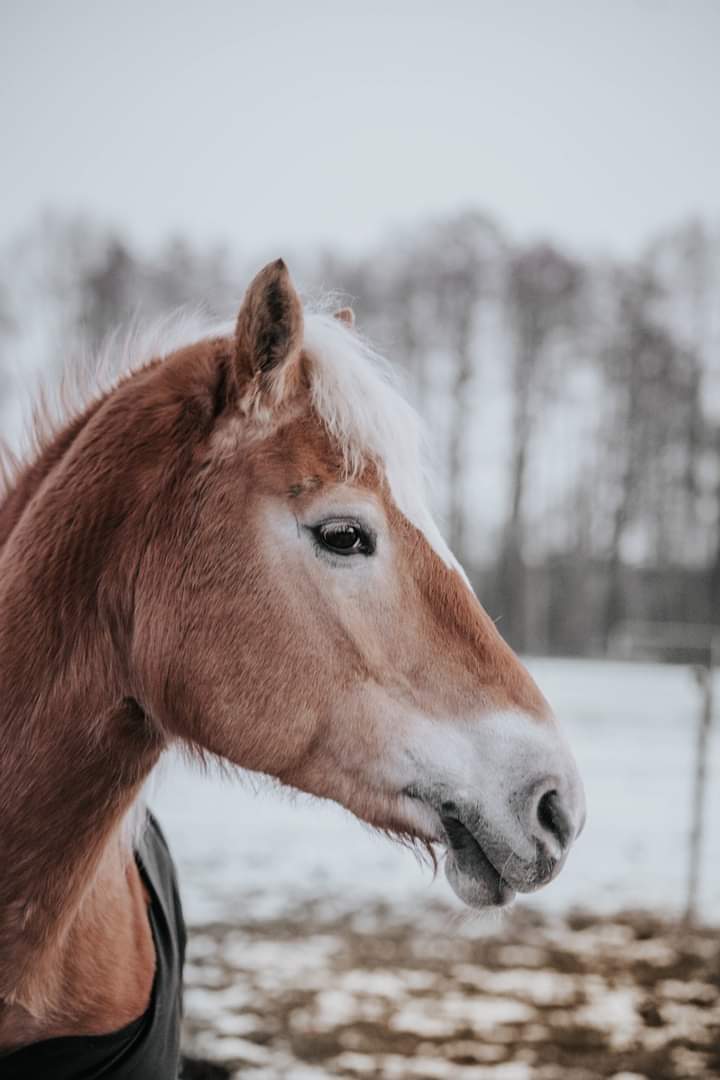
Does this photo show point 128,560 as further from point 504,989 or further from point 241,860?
point 241,860

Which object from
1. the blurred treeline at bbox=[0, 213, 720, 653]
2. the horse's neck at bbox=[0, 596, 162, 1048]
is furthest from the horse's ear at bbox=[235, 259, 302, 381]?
the blurred treeline at bbox=[0, 213, 720, 653]

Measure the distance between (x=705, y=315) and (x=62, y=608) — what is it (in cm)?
2142

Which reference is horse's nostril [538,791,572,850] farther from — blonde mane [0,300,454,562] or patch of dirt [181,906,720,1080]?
patch of dirt [181,906,720,1080]

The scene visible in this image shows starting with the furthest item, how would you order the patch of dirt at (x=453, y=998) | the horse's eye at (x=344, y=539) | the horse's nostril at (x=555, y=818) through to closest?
the patch of dirt at (x=453, y=998)
the horse's eye at (x=344, y=539)
the horse's nostril at (x=555, y=818)

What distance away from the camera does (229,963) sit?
4617 millimetres

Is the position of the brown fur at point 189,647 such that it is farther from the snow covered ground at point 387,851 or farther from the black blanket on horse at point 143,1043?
the snow covered ground at point 387,851

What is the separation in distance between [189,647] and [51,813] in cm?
43

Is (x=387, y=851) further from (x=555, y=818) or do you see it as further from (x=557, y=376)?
(x=557, y=376)

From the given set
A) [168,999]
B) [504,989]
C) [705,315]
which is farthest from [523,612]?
[168,999]

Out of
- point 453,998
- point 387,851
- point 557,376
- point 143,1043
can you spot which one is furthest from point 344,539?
point 557,376

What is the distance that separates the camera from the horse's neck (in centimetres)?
167

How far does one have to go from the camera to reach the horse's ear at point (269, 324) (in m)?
1.64

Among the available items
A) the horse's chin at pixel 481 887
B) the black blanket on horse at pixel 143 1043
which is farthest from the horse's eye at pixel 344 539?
the black blanket on horse at pixel 143 1043

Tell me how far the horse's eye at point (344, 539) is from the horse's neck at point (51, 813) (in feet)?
1.73
